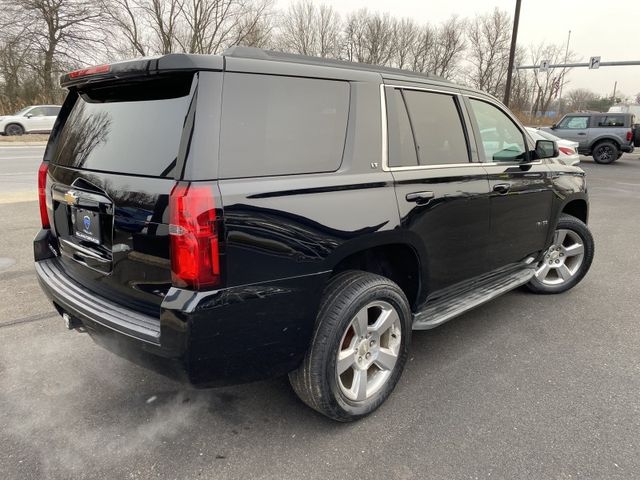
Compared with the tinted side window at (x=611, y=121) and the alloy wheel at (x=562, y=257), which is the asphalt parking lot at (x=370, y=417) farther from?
the tinted side window at (x=611, y=121)

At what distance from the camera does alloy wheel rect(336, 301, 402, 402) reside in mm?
2518

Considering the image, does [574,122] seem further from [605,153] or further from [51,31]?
[51,31]

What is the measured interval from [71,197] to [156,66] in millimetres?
914

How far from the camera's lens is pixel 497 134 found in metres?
3.81

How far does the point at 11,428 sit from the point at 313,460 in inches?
64.0

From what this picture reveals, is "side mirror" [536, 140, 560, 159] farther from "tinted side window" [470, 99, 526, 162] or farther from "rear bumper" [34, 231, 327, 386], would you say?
"rear bumper" [34, 231, 327, 386]

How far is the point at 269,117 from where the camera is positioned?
2.14m

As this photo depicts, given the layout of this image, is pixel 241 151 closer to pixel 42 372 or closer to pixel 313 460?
pixel 313 460

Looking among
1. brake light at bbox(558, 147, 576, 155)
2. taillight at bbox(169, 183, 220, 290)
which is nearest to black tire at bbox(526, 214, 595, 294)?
taillight at bbox(169, 183, 220, 290)

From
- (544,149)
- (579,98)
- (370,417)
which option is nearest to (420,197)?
(370,417)

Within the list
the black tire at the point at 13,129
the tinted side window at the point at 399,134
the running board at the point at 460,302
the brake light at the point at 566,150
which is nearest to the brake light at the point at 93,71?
the tinted side window at the point at 399,134

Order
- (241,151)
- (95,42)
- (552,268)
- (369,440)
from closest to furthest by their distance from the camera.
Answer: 1. (241,151)
2. (369,440)
3. (552,268)
4. (95,42)

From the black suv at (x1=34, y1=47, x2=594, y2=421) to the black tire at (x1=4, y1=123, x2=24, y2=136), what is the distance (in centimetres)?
2491

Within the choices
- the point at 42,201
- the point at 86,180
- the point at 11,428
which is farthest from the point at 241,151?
the point at 11,428
